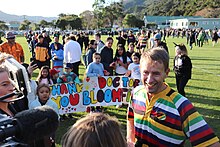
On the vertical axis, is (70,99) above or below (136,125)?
below

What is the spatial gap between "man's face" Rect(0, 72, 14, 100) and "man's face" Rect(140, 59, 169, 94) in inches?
41.7

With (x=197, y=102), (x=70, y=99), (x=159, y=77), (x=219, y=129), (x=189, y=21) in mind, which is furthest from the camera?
(x=189, y=21)

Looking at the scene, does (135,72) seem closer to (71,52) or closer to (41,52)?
(71,52)

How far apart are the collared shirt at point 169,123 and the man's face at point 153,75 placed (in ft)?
0.19

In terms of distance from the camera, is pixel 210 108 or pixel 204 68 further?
pixel 204 68

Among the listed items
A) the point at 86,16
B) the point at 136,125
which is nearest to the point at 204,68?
the point at 136,125

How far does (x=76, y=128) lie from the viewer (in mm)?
1643

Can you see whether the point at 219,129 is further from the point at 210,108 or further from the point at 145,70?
the point at 145,70

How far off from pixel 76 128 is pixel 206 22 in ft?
368

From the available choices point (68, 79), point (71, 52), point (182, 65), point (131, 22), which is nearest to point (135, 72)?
point (182, 65)

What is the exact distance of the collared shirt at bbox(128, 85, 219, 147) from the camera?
7.86ft

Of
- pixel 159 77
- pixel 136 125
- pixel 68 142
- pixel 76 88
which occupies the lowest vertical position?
pixel 76 88

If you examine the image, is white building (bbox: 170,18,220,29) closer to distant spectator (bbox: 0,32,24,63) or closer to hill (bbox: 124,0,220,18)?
hill (bbox: 124,0,220,18)

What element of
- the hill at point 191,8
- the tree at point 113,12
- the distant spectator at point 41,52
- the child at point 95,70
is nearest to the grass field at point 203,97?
the child at point 95,70
